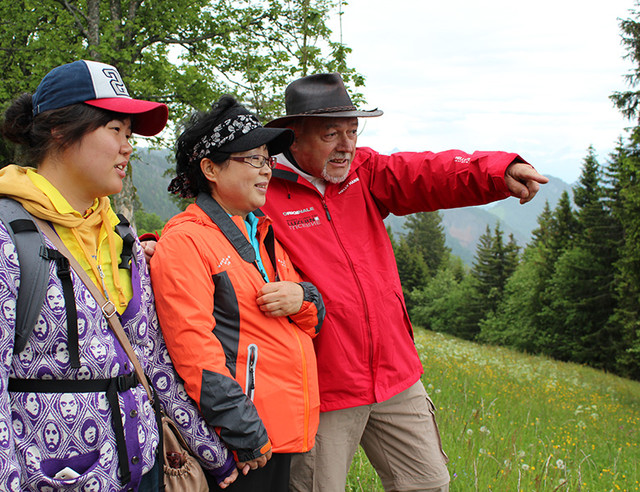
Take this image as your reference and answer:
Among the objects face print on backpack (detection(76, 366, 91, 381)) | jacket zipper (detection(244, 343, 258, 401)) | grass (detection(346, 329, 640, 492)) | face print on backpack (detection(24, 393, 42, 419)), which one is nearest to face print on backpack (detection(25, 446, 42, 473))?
face print on backpack (detection(24, 393, 42, 419))

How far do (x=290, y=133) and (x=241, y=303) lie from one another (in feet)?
3.32

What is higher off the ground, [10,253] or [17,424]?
[10,253]

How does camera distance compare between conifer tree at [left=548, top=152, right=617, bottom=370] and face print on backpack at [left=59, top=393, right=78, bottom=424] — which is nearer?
face print on backpack at [left=59, top=393, right=78, bottom=424]

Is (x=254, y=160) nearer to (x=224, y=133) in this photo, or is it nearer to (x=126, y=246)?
(x=224, y=133)

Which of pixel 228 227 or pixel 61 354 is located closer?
pixel 61 354

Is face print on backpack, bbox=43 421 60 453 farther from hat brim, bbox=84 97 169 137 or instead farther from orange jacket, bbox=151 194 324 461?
hat brim, bbox=84 97 169 137

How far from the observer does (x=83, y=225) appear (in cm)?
215

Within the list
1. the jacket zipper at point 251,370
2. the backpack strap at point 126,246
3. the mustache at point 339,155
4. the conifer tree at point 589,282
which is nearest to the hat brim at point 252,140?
the mustache at point 339,155

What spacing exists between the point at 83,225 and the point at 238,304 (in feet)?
2.48

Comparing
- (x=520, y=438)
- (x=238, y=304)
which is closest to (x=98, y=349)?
(x=238, y=304)

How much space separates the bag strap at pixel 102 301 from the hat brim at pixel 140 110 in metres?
0.52

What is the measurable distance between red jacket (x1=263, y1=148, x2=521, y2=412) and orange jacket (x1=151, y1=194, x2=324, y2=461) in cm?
34

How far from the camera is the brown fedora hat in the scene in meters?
3.22

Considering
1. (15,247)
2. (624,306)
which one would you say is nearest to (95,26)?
(15,247)
